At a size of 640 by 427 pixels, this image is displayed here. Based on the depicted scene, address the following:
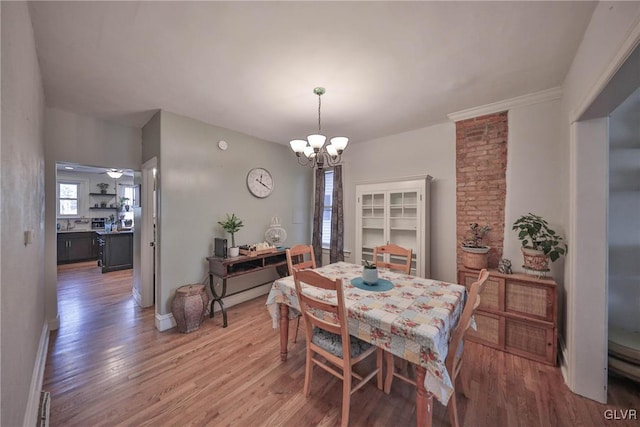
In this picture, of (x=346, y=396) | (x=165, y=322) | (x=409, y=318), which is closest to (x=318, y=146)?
(x=409, y=318)

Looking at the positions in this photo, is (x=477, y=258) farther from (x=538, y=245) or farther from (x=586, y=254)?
(x=586, y=254)

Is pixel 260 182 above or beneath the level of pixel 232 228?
above

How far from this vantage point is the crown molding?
7.65ft

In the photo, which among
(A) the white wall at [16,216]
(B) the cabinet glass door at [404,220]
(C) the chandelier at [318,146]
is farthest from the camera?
(B) the cabinet glass door at [404,220]

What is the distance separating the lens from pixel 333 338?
168cm

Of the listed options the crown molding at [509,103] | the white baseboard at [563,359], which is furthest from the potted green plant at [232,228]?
the white baseboard at [563,359]

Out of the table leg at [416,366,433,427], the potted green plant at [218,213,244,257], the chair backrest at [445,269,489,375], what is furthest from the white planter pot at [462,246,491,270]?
the potted green plant at [218,213,244,257]

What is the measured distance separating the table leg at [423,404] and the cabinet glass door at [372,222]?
85.3 inches

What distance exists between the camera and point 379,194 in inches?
135

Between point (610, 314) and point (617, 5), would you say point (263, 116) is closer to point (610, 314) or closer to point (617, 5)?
point (617, 5)

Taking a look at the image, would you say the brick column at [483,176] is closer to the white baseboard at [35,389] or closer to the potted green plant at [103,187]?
the white baseboard at [35,389]

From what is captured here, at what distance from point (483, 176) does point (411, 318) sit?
2.29 meters

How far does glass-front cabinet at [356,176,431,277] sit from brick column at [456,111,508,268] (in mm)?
421

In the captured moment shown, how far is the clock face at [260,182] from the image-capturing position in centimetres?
368
